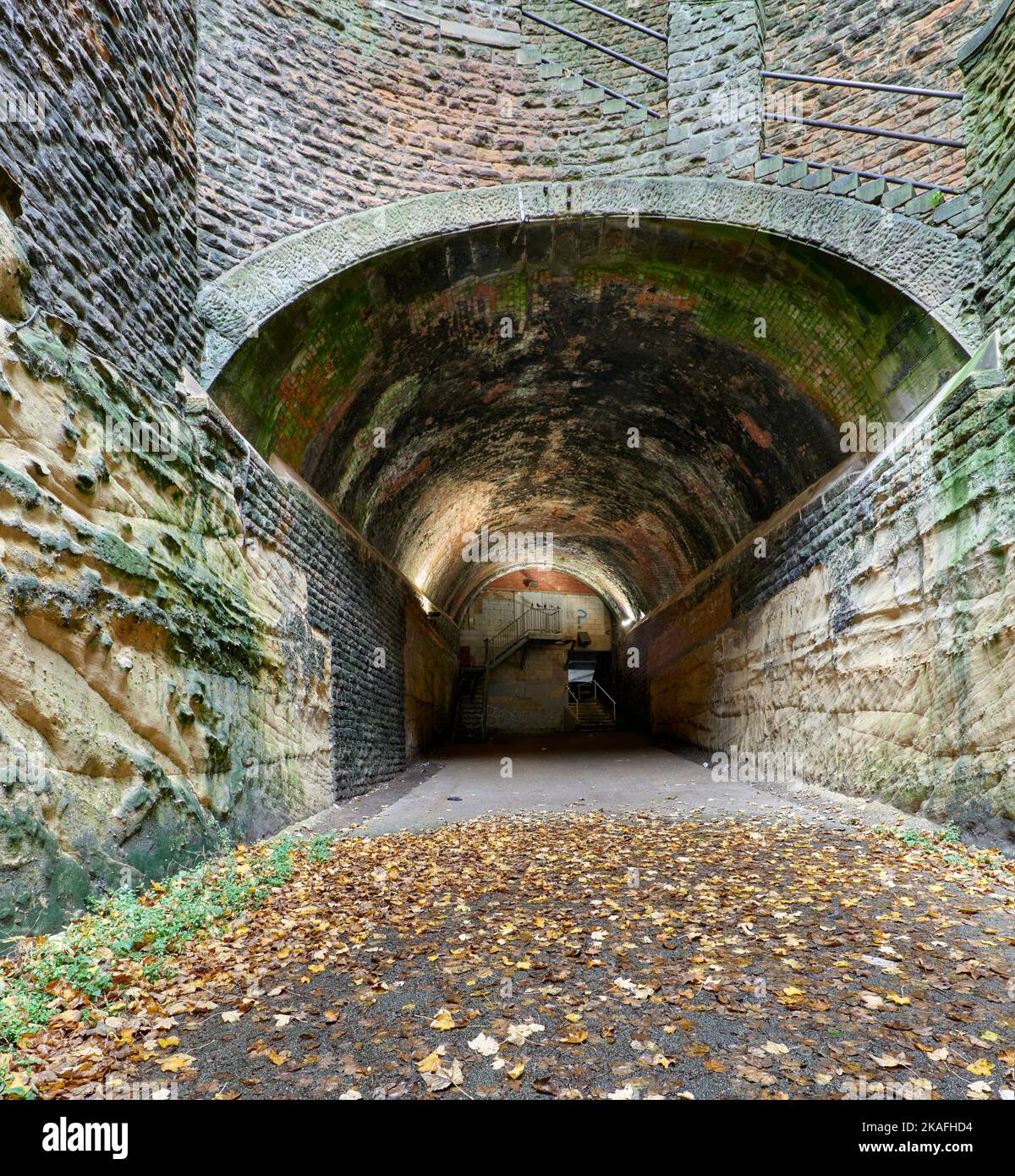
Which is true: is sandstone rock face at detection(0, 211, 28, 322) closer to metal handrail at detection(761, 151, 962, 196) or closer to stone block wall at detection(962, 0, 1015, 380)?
stone block wall at detection(962, 0, 1015, 380)

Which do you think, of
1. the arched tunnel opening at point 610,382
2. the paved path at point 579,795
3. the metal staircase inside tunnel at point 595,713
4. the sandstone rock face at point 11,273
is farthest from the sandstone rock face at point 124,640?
the metal staircase inside tunnel at point 595,713

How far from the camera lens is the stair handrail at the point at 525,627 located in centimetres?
2416

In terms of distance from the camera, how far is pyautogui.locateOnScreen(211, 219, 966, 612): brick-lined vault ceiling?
22.6 ft

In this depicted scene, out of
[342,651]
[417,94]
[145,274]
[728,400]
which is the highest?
[417,94]

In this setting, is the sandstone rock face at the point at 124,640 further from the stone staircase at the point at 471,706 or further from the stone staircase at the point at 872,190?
the stone staircase at the point at 471,706

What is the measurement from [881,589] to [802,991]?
15.6 feet

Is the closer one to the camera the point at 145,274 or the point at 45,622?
the point at 45,622

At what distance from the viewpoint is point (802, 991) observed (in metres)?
2.91

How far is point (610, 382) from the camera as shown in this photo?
33.1 feet

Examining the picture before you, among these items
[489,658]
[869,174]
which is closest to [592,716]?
[489,658]

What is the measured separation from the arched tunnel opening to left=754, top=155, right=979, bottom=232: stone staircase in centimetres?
65

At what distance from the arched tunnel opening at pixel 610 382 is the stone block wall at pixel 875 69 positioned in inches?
50.0
